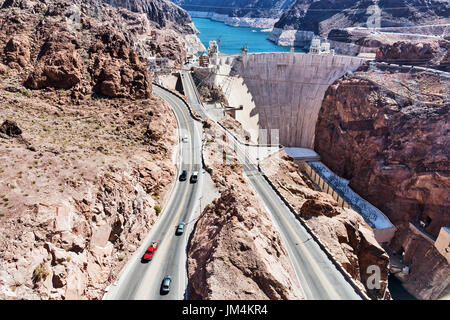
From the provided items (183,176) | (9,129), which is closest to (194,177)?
(183,176)

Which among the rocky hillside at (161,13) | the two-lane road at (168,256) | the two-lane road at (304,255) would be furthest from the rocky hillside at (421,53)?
the rocky hillside at (161,13)

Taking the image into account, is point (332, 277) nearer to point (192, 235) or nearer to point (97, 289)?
point (192, 235)

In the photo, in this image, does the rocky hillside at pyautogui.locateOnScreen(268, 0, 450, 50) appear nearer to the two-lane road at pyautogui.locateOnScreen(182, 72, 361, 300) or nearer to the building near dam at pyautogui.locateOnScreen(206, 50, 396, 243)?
the building near dam at pyautogui.locateOnScreen(206, 50, 396, 243)

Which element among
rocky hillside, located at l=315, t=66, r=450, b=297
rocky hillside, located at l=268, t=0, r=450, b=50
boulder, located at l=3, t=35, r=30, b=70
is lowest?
rocky hillside, located at l=315, t=66, r=450, b=297

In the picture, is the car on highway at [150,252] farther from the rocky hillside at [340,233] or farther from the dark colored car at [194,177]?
the rocky hillside at [340,233]

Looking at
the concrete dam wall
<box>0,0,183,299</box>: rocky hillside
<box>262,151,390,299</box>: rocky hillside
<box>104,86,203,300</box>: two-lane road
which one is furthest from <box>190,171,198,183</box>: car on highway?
the concrete dam wall

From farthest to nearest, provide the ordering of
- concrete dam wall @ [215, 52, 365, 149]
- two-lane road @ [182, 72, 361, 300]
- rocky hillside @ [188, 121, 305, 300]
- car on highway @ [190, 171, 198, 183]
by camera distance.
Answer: concrete dam wall @ [215, 52, 365, 149] → car on highway @ [190, 171, 198, 183] → two-lane road @ [182, 72, 361, 300] → rocky hillside @ [188, 121, 305, 300]
